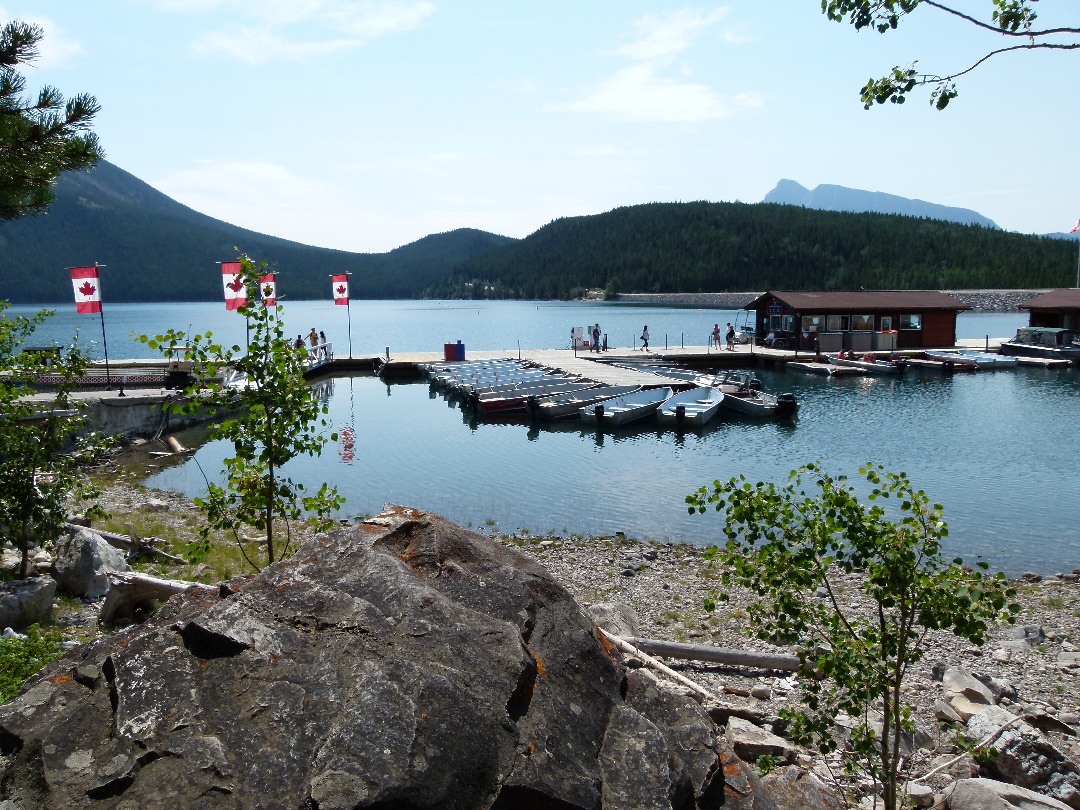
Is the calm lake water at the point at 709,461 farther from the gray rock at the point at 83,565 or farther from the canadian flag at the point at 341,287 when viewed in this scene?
the gray rock at the point at 83,565

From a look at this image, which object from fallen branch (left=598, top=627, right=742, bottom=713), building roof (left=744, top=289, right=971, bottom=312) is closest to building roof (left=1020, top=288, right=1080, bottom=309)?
building roof (left=744, top=289, right=971, bottom=312)

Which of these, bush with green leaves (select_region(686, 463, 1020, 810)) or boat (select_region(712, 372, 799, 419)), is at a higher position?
bush with green leaves (select_region(686, 463, 1020, 810))

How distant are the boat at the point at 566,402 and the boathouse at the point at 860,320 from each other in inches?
874

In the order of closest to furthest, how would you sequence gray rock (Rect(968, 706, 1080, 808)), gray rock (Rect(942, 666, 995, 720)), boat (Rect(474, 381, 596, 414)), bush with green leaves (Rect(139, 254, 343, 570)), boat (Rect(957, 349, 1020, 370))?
gray rock (Rect(968, 706, 1080, 808)) < bush with green leaves (Rect(139, 254, 343, 570)) < gray rock (Rect(942, 666, 995, 720)) < boat (Rect(474, 381, 596, 414)) < boat (Rect(957, 349, 1020, 370))

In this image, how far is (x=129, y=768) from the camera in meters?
3.51

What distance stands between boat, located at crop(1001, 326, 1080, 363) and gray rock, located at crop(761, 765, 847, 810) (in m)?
57.6

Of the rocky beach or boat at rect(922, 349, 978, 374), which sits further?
boat at rect(922, 349, 978, 374)

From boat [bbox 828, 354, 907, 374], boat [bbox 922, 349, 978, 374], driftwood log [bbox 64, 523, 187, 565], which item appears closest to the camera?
driftwood log [bbox 64, 523, 187, 565]

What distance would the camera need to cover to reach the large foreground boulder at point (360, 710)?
3.52 metres

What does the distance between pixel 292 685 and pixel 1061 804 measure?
20.0 feet

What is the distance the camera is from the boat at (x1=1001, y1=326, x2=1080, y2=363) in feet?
168

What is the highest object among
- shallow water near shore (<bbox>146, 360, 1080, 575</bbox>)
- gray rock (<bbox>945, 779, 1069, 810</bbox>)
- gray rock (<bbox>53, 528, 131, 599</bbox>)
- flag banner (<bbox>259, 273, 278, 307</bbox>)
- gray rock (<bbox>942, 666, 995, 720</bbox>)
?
flag banner (<bbox>259, 273, 278, 307</bbox>)

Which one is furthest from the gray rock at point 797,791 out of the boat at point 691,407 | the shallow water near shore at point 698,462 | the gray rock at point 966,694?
the boat at point 691,407

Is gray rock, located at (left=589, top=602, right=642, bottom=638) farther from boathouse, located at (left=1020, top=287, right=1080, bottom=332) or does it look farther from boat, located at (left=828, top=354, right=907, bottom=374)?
boathouse, located at (left=1020, top=287, right=1080, bottom=332)
